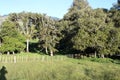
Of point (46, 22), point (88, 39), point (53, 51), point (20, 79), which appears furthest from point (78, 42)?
point (20, 79)

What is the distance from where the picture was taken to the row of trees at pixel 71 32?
72.3m

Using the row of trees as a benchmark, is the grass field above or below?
below

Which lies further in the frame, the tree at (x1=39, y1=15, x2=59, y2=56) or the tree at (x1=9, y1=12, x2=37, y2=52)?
the tree at (x1=9, y1=12, x2=37, y2=52)

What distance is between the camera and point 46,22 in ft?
311

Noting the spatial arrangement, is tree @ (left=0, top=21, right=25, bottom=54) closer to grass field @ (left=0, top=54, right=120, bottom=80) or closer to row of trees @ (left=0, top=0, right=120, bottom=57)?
row of trees @ (left=0, top=0, right=120, bottom=57)

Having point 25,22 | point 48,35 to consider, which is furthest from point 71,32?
point 25,22

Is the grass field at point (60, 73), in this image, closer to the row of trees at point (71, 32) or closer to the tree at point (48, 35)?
the row of trees at point (71, 32)

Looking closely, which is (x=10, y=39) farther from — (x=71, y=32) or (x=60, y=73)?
(x=60, y=73)

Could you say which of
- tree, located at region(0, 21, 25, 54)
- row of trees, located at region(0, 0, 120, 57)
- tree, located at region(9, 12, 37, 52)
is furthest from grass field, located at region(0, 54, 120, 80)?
tree, located at region(9, 12, 37, 52)

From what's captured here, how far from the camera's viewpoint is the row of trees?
72.3 metres

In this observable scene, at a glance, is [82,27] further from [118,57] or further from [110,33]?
[118,57]

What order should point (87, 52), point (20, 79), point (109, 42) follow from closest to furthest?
point (20, 79) → point (109, 42) → point (87, 52)

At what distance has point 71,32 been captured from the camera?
275 ft

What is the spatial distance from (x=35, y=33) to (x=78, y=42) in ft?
90.7
